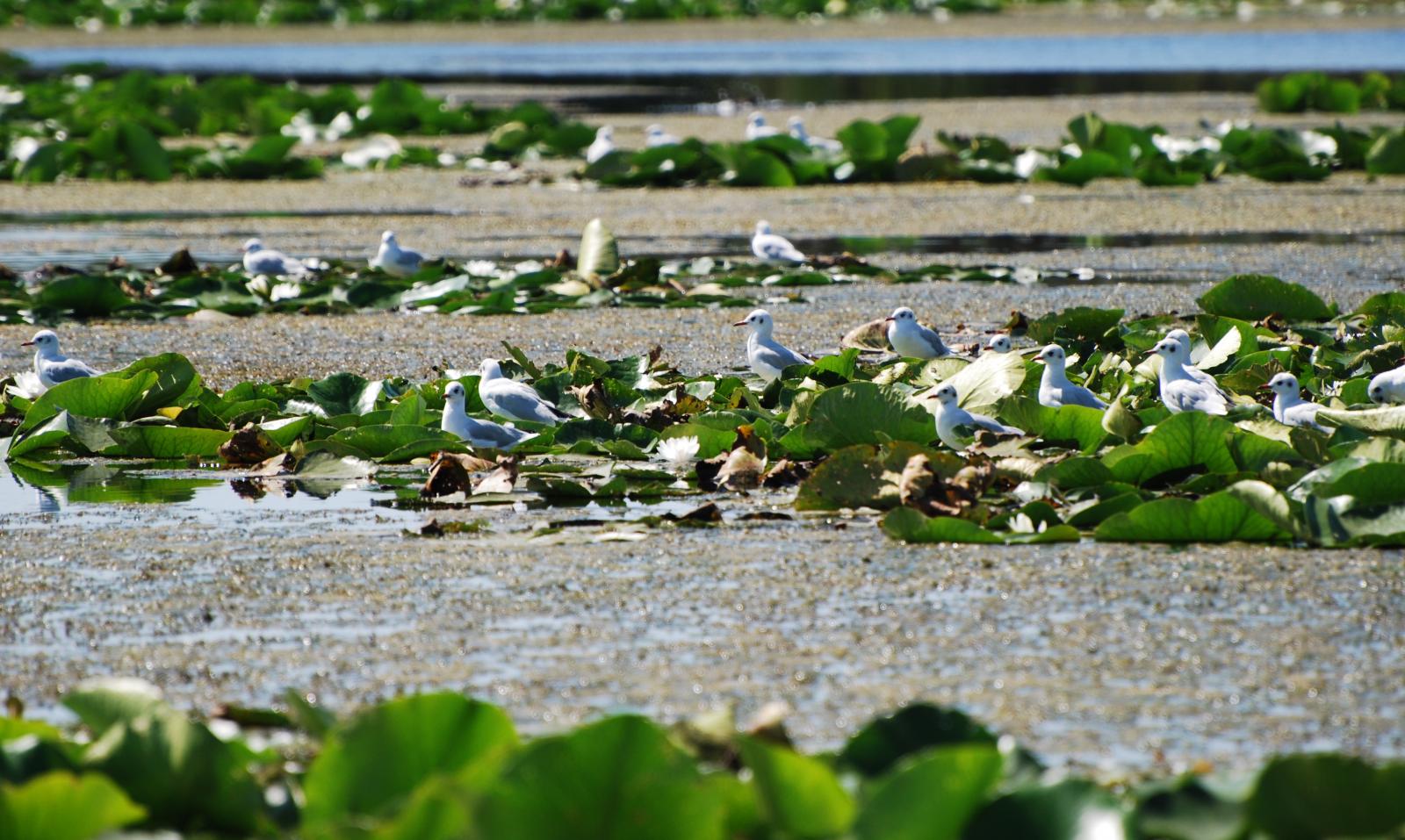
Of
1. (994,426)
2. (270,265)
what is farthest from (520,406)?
(270,265)

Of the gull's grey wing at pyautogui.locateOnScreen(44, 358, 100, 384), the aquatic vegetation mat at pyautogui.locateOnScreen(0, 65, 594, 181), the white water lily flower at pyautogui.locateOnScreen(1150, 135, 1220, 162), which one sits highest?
the gull's grey wing at pyautogui.locateOnScreen(44, 358, 100, 384)

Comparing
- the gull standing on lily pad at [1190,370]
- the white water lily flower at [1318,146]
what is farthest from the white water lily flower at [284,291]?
the white water lily flower at [1318,146]

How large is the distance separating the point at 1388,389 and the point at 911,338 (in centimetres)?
194

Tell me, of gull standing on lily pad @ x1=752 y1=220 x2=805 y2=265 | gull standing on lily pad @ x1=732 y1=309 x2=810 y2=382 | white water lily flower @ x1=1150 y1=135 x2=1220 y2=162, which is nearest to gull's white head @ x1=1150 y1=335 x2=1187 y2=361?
gull standing on lily pad @ x1=732 y1=309 x2=810 y2=382

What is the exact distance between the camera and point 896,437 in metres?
5.60

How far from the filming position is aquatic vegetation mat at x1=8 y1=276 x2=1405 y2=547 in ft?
15.2

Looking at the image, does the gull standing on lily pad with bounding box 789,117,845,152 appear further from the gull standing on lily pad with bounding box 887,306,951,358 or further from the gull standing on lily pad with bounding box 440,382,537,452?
the gull standing on lily pad with bounding box 440,382,537,452

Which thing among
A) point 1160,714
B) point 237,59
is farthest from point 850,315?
point 237,59

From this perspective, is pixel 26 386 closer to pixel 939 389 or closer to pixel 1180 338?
pixel 939 389

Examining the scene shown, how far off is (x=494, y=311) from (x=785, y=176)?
620 centimetres

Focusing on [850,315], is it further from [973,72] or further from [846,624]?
[973,72]

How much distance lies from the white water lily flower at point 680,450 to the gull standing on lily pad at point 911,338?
1.49m

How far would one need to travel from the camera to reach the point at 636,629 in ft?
13.2

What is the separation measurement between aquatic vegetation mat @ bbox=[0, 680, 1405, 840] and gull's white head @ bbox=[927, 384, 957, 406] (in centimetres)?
257
